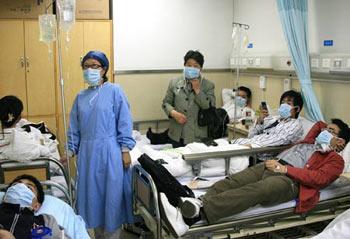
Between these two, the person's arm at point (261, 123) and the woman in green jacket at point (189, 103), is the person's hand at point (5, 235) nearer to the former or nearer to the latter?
the woman in green jacket at point (189, 103)

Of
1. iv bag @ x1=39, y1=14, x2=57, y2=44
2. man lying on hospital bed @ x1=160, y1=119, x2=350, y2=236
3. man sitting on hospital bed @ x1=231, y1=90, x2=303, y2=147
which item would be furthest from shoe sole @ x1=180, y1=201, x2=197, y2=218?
iv bag @ x1=39, y1=14, x2=57, y2=44

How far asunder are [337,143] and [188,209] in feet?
4.23

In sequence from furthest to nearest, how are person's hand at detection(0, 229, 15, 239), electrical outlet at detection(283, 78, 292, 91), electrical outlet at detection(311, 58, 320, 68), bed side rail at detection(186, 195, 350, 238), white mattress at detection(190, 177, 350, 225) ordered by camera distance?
1. electrical outlet at detection(283, 78, 292, 91)
2. electrical outlet at detection(311, 58, 320, 68)
3. white mattress at detection(190, 177, 350, 225)
4. bed side rail at detection(186, 195, 350, 238)
5. person's hand at detection(0, 229, 15, 239)

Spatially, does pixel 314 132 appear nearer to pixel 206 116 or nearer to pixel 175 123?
pixel 206 116

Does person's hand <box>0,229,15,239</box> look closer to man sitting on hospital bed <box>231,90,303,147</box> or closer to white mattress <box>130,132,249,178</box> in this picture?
white mattress <box>130,132,249,178</box>

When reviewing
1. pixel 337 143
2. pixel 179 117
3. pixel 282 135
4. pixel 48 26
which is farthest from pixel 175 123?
pixel 48 26

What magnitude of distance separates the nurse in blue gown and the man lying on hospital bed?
0.48 m

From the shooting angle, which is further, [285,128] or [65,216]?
[285,128]

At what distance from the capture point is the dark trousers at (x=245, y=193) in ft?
8.21

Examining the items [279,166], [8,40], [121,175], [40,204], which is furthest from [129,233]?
[8,40]

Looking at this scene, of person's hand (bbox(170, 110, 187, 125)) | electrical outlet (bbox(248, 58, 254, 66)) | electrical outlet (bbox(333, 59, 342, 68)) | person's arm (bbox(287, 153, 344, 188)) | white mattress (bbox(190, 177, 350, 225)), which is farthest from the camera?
electrical outlet (bbox(248, 58, 254, 66))

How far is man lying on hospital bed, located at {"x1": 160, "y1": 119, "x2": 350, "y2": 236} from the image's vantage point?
2.48 m

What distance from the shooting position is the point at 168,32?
16.0 feet

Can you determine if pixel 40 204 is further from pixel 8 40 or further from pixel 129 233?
pixel 8 40
